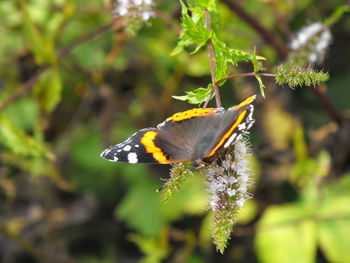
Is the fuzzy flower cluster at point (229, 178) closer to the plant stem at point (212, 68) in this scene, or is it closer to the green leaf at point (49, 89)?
the plant stem at point (212, 68)

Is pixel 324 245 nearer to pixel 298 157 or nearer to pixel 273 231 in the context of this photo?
pixel 273 231

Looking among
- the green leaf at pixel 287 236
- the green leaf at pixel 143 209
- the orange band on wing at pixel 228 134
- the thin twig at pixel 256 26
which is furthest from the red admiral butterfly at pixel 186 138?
the green leaf at pixel 143 209

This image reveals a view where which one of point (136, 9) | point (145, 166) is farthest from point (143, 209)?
point (136, 9)

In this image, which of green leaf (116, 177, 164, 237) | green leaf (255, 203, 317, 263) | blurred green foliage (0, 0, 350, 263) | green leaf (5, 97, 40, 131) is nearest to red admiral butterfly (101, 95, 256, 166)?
blurred green foliage (0, 0, 350, 263)

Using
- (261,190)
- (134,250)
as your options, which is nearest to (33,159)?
(134,250)

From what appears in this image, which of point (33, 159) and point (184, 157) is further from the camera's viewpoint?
point (33, 159)

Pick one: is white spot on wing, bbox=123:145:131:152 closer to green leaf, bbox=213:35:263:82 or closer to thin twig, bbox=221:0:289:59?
green leaf, bbox=213:35:263:82

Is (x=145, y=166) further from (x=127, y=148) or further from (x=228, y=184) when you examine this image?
(x=228, y=184)

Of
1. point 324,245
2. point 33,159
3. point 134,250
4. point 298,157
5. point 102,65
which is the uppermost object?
point 102,65
